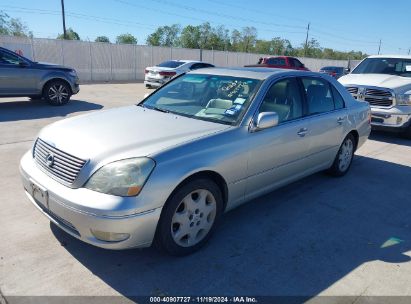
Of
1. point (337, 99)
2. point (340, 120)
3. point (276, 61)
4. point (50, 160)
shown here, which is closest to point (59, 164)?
point (50, 160)

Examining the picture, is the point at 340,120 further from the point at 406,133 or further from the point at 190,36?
the point at 190,36

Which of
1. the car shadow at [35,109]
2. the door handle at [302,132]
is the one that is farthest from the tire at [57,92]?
the door handle at [302,132]

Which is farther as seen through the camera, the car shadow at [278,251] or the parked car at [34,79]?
the parked car at [34,79]

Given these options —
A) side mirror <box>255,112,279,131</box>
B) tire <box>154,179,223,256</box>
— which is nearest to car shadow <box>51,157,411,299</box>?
tire <box>154,179,223,256</box>

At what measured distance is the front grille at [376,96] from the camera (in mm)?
8055

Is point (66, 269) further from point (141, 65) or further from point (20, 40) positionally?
point (141, 65)

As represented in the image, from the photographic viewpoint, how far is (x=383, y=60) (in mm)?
9523

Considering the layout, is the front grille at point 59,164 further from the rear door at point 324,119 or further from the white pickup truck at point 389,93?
the white pickup truck at point 389,93

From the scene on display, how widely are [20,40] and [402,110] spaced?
62.4ft

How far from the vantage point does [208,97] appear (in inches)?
158

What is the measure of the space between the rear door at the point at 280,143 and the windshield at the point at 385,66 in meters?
6.24

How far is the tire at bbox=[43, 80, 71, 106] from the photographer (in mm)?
10374

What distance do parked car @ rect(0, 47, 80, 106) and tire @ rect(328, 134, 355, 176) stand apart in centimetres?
838

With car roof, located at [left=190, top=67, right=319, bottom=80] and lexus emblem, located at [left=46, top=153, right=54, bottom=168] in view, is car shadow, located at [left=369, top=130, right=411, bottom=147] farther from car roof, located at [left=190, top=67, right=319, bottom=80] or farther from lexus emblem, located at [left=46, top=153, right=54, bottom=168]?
lexus emblem, located at [left=46, top=153, right=54, bottom=168]
